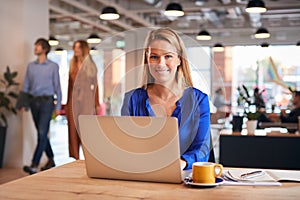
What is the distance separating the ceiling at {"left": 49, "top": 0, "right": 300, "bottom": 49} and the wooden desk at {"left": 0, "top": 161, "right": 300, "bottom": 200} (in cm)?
773

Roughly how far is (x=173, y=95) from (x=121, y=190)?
0.78 meters

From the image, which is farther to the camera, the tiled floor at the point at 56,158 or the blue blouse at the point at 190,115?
the tiled floor at the point at 56,158

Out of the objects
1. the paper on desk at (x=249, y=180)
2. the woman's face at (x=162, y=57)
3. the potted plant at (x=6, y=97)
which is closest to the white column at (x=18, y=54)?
the potted plant at (x=6, y=97)

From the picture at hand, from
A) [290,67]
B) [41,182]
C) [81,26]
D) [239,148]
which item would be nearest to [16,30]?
[239,148]

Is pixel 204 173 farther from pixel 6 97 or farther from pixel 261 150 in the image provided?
pixel 6 97

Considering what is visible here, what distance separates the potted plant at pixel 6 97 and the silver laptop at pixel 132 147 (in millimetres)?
4904

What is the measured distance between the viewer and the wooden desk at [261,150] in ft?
17.5

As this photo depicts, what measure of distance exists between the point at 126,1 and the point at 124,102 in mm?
8297

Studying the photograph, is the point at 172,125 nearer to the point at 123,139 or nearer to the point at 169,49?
the point at 123,139

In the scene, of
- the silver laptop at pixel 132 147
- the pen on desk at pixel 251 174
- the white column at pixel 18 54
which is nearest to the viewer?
the silver laptop at pixel 132 147

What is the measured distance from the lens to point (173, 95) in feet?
7.98

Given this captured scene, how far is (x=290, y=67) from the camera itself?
49.3ft

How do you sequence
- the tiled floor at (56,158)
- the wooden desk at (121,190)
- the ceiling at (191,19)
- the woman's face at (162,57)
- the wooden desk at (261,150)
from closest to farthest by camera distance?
1. the wooden desk at (121,190)
2. the woman's face at (162,57)
3. the wooden desk at (261,150)
4. the tiled floor at (56,158)
5. the ceiling at (191,19)

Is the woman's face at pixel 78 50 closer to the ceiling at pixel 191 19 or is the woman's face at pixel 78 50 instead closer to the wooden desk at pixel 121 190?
the ceiling at pixel 191 19
